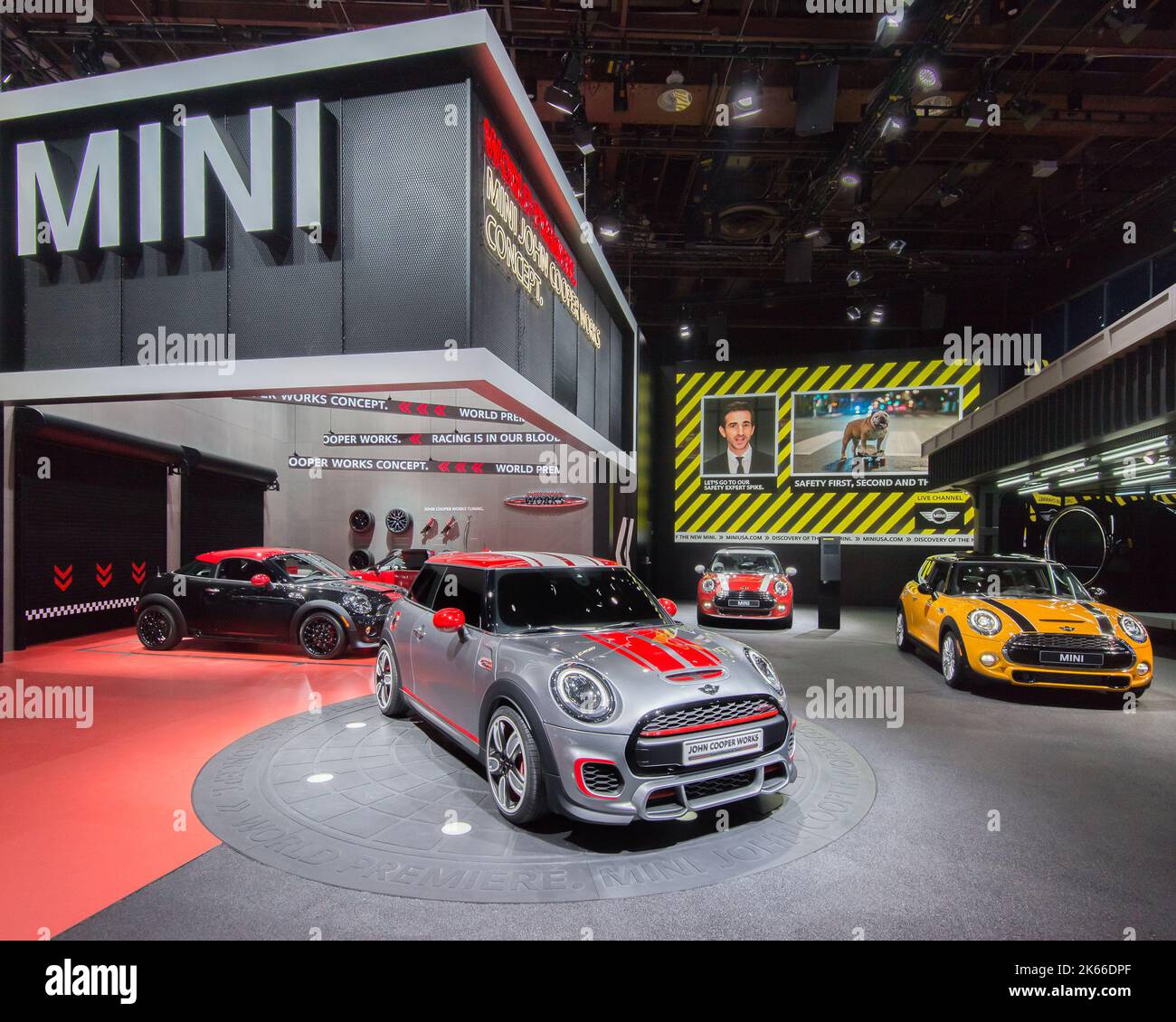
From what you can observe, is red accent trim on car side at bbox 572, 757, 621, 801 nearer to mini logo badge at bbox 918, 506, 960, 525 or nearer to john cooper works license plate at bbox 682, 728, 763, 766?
john cooper works license plate at bbox 682, 728, 763, 766

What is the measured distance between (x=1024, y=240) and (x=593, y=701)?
→ 10002mm

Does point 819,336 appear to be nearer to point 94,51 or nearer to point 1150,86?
point 1150,86

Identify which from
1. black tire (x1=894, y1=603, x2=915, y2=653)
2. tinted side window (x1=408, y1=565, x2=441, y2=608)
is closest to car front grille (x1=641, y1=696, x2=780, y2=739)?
tinted side window (x1=408, y1=565, x2=441, y2=608)

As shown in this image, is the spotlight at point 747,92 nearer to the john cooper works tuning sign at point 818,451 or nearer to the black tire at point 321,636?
the black tire at point 321,636

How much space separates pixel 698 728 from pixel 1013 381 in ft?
40.3

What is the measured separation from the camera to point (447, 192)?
12.6 ft

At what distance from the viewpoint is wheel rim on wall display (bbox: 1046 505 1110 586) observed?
34.8 feet

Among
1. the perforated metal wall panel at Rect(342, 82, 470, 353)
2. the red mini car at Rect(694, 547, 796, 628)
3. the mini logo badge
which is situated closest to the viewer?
the perforated metal wall panel at Rect(342, 82, 470, 353)

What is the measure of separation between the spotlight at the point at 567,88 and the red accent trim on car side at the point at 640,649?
514cm

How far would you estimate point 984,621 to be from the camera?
17.9 feet

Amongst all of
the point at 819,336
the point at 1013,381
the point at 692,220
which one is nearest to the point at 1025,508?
the point at 1013,381

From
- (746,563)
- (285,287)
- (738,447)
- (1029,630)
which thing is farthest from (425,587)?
(738,447)

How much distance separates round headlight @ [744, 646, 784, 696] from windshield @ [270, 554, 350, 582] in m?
5.62

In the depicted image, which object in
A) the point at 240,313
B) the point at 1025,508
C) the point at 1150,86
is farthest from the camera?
Result: the point at 1025,508
